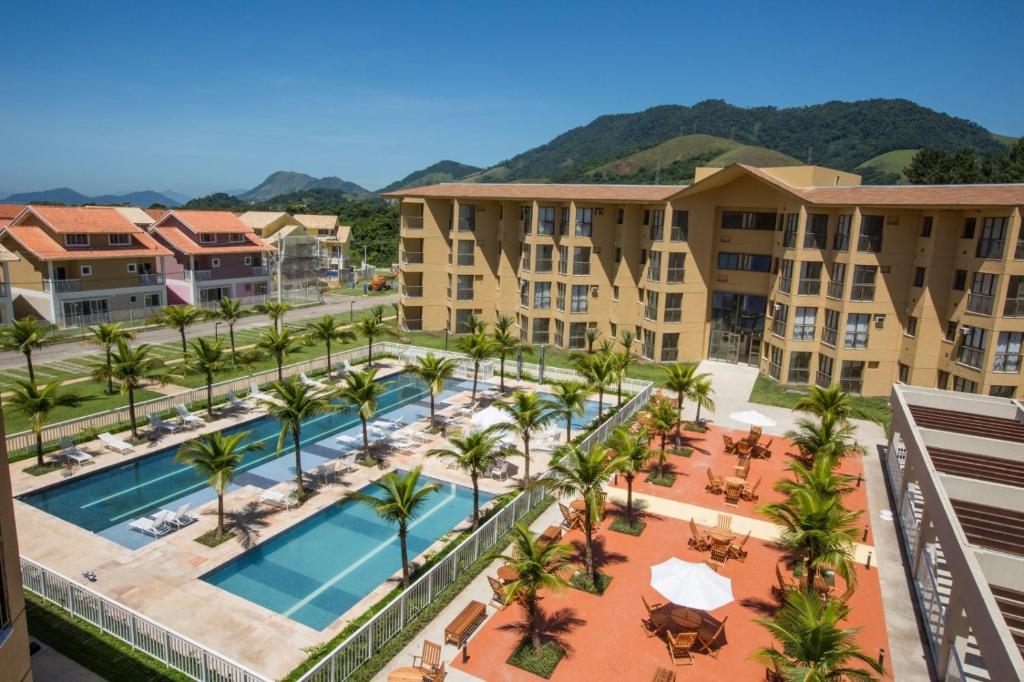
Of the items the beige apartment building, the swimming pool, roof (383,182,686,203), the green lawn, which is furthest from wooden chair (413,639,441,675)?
roof (383,182,686,203)

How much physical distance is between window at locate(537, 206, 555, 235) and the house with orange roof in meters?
30.9

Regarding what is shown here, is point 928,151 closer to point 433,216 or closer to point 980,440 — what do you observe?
point 433,216

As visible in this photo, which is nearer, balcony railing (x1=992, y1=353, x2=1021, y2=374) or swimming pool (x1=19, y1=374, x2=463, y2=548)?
swimming pool (x1=19, y1=374, x2=463, y2=548)

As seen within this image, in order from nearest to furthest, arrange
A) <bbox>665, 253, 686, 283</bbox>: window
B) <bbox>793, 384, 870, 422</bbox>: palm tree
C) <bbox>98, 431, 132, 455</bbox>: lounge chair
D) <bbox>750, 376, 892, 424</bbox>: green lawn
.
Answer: <bbox>98, 431, 132, 455</bbox>: lounge chair → <bbox>793, 384, 870, 422</bbox>: palm tree → <bbox>750, 376, 892, 424</bbox>: green lawn → <bbox>665, 253, 686, 283</bbox>: window

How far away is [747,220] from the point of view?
41.5 m

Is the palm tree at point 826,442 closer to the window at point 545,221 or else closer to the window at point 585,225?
the window at point 585,225

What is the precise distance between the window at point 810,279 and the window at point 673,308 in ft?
24.8

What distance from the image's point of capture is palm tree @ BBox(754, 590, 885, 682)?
11.7 m

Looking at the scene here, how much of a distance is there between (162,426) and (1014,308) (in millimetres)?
39951

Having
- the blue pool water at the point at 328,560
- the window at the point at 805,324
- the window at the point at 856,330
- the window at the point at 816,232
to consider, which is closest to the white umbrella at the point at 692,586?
the blue pool water at the point at 328,560

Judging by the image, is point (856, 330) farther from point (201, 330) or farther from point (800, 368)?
point (201, 330)

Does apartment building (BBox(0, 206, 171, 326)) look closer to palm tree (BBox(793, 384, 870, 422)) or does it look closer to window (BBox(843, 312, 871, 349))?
palm tree (BBox(793, 384, 870, 422))

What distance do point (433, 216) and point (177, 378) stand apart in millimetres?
21777

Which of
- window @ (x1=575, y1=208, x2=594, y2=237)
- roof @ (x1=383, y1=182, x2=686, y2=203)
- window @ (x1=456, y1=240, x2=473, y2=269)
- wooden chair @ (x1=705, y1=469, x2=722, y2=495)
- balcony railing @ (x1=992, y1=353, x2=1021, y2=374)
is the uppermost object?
roof @ (x1=383, y1=182, x2=686, y2=203)
